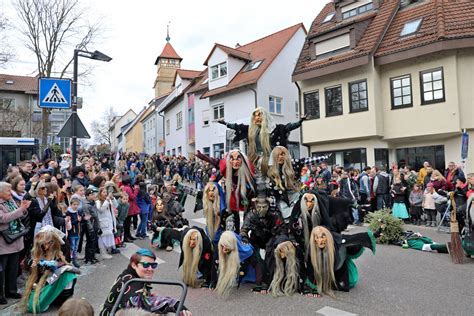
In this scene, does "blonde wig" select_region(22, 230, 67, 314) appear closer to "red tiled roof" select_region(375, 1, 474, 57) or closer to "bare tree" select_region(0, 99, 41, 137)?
"red tiled roof" select_region(375, 1, 474, 57)

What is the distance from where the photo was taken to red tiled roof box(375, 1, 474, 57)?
1512 centimetres

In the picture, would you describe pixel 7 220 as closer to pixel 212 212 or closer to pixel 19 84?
pixel 212 212

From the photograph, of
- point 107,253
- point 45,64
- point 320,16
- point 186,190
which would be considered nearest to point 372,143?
point 320,16

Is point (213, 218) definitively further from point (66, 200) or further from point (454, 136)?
point (454, 136)

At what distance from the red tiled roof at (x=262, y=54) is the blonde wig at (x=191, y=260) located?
18.8 m

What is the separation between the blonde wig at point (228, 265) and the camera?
18.0 feet

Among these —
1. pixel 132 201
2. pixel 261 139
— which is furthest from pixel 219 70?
pixel 261 139

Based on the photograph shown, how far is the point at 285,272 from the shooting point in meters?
5.60

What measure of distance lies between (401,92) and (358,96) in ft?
6.44

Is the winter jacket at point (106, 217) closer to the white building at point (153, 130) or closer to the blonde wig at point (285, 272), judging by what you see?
the blonde wig at point (285, 272)

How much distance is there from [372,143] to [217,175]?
13350 mm

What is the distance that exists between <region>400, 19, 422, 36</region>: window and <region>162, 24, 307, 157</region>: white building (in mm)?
8435

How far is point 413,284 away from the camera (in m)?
5.85

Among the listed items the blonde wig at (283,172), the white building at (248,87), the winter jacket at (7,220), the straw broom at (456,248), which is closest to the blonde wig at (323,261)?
the blonde wig at (283,172)
